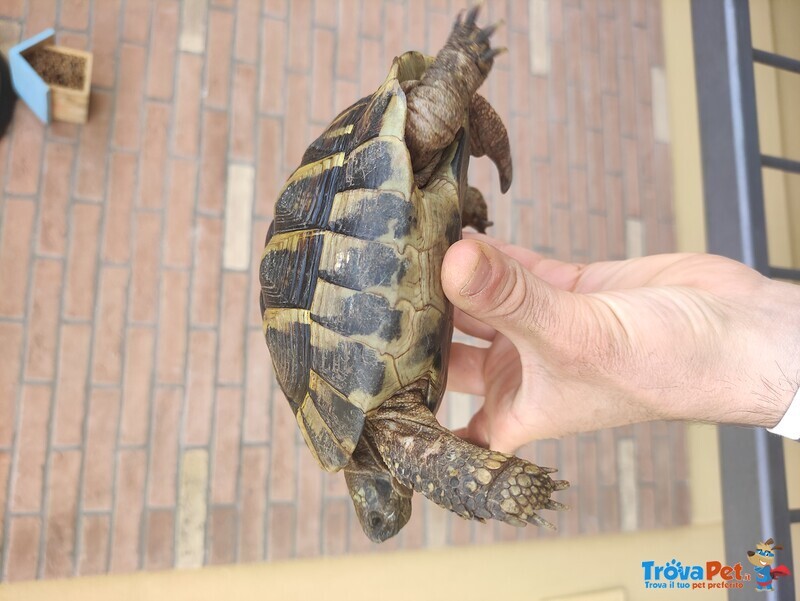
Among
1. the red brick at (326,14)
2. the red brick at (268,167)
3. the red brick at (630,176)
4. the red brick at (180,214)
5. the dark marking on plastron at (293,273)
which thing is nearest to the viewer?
the dark marking on plastron at (293,273)

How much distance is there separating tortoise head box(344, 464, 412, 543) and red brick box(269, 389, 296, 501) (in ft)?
3.81

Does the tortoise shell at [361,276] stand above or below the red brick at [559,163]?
below

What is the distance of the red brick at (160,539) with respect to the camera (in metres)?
2.38

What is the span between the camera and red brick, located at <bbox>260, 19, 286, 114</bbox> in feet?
9.55

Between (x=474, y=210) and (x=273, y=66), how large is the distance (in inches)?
61.2

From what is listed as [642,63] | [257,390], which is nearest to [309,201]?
[257,390]

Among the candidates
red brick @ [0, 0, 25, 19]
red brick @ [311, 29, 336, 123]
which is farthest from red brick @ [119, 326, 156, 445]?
red brick @ [0, 0, 25, 19]

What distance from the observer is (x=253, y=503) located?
8.38ft

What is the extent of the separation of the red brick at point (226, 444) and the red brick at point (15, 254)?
0.86 meters

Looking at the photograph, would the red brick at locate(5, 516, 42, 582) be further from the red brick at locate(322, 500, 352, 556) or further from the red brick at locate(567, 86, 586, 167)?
the red brick at locate(567, 86, 586, 167)

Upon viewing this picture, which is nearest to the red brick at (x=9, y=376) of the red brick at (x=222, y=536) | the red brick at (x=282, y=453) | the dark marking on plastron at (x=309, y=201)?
the red brick at (x=222, y=536)

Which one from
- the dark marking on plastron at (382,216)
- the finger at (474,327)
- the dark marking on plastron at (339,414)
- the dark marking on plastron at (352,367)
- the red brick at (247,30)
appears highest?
the red brick at (247,30)

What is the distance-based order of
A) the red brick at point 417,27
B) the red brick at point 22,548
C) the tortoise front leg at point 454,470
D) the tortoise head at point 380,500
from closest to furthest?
the tortoise front leg at point 454,470 → the tortoise head at point 380,500 → the red brick at point 22,548 → the red brick at point 417,27

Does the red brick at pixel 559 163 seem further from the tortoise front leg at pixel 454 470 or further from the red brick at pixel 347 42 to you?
the tortoise front leg at pixel 454 470
